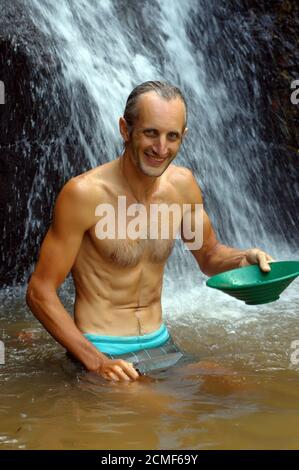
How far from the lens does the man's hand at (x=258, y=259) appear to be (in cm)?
390

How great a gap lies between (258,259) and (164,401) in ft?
2.52

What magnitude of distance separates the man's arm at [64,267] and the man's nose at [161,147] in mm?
368

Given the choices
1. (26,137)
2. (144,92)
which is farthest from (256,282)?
(26,137)

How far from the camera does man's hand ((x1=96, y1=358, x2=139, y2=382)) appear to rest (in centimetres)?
378

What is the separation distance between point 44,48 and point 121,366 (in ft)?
12.4

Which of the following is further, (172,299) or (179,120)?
(172,299)

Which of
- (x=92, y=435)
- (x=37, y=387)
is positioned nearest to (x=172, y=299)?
(x=37, y=387)

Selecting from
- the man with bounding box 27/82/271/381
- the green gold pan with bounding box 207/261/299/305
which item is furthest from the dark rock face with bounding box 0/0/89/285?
the green gold pan with bounding box 207/261/299/305

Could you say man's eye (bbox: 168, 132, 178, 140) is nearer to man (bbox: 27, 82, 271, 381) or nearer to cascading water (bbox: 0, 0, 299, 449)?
man (bbox: 27, 82, 271, 381)

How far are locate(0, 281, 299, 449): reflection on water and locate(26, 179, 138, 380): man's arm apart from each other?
154 mm

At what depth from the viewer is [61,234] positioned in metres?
3.87

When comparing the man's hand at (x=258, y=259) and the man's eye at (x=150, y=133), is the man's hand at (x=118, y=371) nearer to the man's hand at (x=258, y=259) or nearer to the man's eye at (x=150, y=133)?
the man's hand at (x=258, y=259)

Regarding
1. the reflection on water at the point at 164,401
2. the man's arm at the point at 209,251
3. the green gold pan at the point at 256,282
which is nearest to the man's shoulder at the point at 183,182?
the man's arm at the point at 209,251
